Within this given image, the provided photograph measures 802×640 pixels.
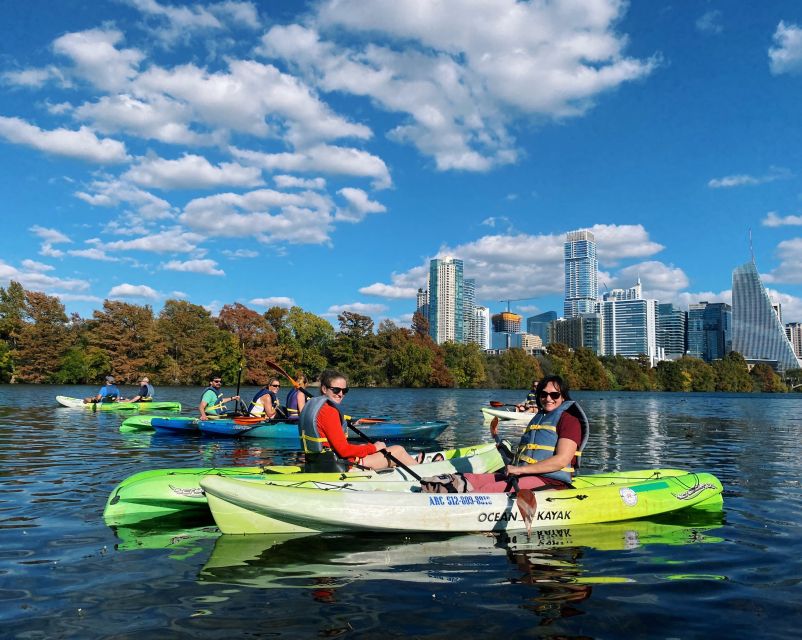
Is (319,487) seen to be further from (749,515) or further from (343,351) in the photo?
(343,351)

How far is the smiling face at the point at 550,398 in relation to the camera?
7.10m

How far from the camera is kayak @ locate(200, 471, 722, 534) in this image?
21.3ft

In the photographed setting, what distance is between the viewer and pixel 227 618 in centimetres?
452

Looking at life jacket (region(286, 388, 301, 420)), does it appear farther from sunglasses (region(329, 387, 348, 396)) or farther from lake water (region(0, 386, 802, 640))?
sunglasses (region(329, 387, 348, 396))

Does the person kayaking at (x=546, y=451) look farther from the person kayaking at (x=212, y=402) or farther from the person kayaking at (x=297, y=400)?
the person kayaking at (x=212, y=402)

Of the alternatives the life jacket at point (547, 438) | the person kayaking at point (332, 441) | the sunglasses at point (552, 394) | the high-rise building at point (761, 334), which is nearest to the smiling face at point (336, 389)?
the person kayaking at point (332, 441)

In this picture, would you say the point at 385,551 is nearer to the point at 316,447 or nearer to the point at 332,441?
the point at 332,441

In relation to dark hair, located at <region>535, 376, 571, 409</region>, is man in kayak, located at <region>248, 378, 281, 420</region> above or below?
below

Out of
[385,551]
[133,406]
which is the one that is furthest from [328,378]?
[133,406]

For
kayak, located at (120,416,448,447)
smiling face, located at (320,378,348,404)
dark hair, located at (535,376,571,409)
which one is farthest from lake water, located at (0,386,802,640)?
kayak, located at (120,416,448,447)

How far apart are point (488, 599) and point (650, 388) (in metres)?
119

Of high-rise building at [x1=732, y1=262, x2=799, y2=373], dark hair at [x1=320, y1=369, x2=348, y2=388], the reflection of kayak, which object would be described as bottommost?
the reflection of kayak

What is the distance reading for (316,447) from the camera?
27.1 ft

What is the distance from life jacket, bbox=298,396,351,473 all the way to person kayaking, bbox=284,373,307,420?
20.5ft
